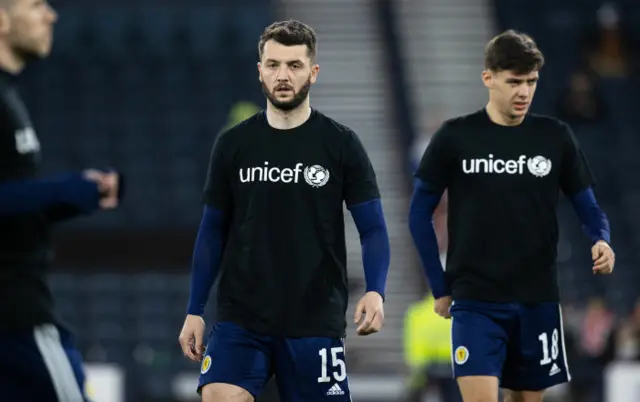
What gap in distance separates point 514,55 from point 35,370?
3065mm

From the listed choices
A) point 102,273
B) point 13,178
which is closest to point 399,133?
point 102,273

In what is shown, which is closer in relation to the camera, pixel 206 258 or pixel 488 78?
pixel 206 258

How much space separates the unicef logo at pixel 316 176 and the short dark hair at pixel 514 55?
1216mm

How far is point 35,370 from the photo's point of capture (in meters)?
4.32

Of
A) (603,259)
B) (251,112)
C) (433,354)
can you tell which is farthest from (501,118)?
(251,112)

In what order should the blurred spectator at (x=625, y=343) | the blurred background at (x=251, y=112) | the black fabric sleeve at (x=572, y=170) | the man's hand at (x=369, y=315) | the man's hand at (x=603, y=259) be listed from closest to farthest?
the man's hand at (x=369, y=315) → the man's hand at (x=603, y=259) → the black fabric sleeve at (x=572, y=170) → the blurred spectator at (x=625, y=343) → the blurred background at (x=251, y=112)

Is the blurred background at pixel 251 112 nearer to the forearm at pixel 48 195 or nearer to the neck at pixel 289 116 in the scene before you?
the neck at pixel 289 116

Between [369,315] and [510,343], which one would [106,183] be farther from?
[510,343]

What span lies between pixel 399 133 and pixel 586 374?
700 centimetres

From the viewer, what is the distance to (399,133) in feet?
63.4

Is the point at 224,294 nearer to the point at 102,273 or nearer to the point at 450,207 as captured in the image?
the point at 450,207

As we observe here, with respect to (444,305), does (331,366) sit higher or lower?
lower

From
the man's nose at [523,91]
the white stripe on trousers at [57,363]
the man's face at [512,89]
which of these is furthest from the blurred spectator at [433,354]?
the white stripe on trousers at [57,363]

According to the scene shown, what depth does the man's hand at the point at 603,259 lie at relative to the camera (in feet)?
21.0
